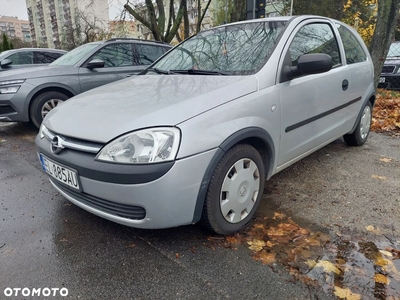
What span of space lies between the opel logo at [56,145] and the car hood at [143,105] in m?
0.06

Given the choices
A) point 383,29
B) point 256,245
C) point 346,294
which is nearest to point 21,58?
point 256,245

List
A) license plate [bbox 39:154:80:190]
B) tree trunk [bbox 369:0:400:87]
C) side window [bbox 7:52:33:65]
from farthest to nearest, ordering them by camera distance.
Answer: side window [bbox 7:52:33:65], tree trunk [bbox 369:0:400:87], license plate [bbox 39:154:80:190]

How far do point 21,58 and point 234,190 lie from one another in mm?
7802

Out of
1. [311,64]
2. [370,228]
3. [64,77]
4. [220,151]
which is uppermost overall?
[311,64]

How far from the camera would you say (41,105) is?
202 inches

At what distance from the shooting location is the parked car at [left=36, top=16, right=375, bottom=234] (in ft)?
6.10

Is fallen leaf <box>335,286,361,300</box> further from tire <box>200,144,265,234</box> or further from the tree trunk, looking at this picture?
the tree trunk

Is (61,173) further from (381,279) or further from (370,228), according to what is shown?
(370,228)

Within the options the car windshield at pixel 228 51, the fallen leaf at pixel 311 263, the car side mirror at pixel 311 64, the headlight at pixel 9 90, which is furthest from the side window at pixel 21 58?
the fallen leaf at pixel 311 263

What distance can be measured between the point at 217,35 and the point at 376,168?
2408 millimetres

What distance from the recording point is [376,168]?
11.8ft

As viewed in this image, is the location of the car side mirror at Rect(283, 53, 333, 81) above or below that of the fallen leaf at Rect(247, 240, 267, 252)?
above

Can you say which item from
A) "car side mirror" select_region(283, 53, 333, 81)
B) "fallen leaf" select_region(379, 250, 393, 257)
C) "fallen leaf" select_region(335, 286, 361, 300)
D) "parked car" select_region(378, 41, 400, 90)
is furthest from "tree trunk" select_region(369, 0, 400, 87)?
"fallen leaf" select_region(335, 286, 361, 300)

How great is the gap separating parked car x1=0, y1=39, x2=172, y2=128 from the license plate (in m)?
3.19
